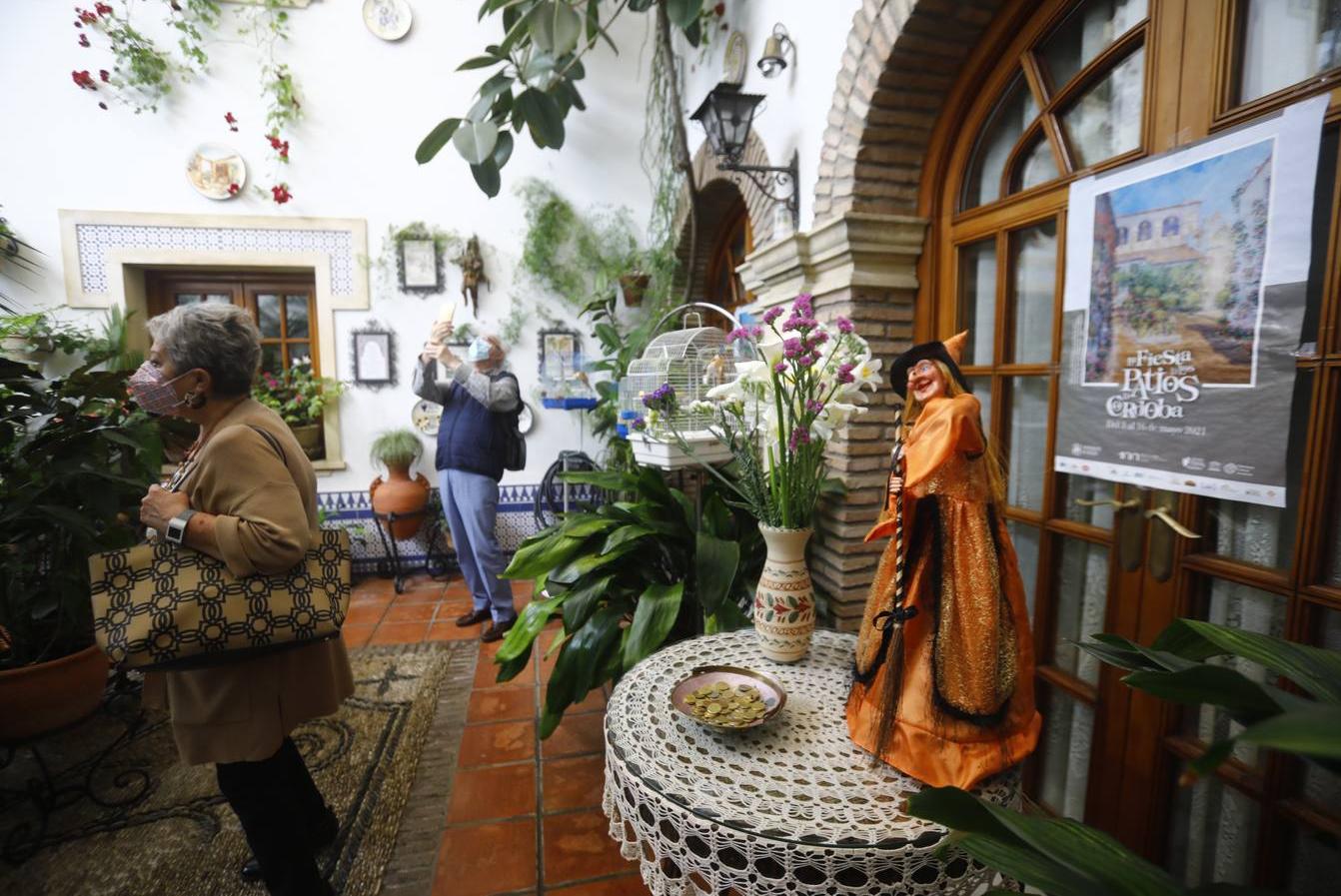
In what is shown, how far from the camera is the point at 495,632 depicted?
3.17 metres

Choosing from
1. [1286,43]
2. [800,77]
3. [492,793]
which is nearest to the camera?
[1286,43]

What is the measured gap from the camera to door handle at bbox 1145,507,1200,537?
3.98 ft

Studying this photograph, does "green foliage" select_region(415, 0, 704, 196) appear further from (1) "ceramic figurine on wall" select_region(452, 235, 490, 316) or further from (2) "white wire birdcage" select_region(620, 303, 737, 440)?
(1) "ceramic figurine on wall" select_region(452, 235, 490, 316)

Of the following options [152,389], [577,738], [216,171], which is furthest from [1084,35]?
[216,171]

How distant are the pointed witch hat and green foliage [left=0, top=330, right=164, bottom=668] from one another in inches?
85.2

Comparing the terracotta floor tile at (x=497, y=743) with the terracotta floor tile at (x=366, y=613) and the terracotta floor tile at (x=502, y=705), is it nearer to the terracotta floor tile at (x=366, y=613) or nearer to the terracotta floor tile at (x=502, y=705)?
the terracotta floor tile at (x=502, y=705)

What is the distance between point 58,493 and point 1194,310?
10.0 feet

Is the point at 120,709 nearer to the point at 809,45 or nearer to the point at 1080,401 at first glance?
the point at 1080,401

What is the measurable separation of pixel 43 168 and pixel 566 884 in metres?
4.81

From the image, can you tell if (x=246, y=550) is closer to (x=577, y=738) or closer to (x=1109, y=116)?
(x=577, y=738)

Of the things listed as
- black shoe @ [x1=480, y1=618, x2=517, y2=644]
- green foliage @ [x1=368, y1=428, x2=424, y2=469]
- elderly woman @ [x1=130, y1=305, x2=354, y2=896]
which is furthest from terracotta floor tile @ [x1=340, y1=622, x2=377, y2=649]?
elderly woman @ [x1=130, y1=305, x2=354, y2=896]

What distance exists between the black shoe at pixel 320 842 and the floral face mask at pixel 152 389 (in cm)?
122

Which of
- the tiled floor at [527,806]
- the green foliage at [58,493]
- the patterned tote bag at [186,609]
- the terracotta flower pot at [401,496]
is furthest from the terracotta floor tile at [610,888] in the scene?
the terracotta flower pot at [401,496]

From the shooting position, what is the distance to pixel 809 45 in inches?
90.9
